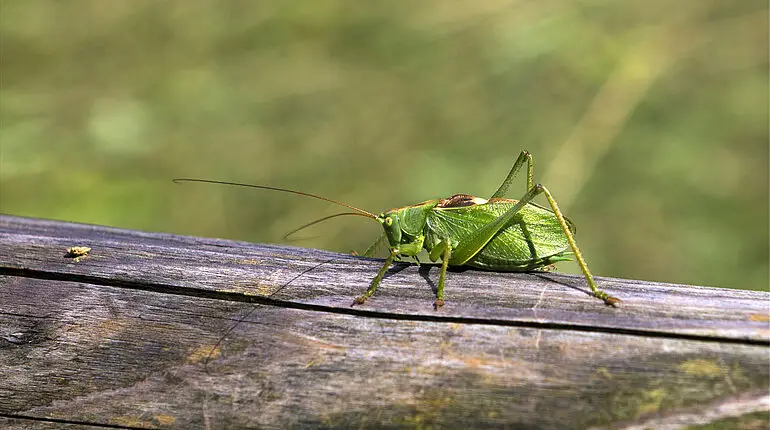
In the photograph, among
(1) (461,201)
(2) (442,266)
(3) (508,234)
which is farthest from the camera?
(1) (461,201)

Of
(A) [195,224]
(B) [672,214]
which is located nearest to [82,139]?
(A) [195,224]

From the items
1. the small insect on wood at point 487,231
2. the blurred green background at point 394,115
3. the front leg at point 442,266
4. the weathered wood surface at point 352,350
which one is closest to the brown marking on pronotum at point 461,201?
the small insect on wood at point 487,231

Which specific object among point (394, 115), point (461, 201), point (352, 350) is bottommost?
point (352, 350)

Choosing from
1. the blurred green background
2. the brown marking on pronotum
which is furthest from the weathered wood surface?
the blurred green background

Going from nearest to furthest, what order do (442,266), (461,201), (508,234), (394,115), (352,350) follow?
(352,350), (442,266), (508,234), (461,201), (394,115)

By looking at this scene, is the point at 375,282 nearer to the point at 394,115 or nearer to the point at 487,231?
the point at 487,231

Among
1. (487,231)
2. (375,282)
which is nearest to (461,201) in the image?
(487,231)

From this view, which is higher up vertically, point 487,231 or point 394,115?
point 394,115
